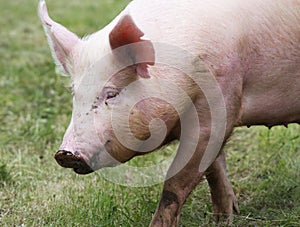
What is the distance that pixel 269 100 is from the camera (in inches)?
133

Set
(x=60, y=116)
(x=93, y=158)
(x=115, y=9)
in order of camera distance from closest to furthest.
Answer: (x=93, y=158)
(x=60, y=116)
(x=115, y=9)

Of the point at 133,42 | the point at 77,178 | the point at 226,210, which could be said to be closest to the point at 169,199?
the point at 226,210

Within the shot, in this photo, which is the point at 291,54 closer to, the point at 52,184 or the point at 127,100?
the point at 127,100

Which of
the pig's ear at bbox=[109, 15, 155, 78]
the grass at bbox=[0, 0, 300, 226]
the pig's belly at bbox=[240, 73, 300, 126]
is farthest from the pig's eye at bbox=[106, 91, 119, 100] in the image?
the grass at bbox=[0, 0, 300, 226]

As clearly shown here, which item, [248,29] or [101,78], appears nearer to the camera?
[101,78]

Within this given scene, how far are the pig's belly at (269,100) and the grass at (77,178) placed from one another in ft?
1.69

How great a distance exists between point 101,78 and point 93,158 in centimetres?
33

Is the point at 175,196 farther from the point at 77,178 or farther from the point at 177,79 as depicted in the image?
the point at 77,178

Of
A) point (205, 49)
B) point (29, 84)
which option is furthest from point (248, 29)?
point (29, 84)

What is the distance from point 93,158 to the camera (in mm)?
3029

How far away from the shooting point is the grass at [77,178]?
3621mm

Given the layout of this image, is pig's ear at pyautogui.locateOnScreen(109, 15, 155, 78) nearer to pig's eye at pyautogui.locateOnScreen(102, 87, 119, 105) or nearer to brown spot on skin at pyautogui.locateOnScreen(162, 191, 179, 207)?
pig's eye at pyautogui.locateOnScreen(102, 87, 119, 105)

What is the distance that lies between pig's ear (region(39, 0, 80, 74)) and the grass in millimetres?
764

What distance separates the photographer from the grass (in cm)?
362
